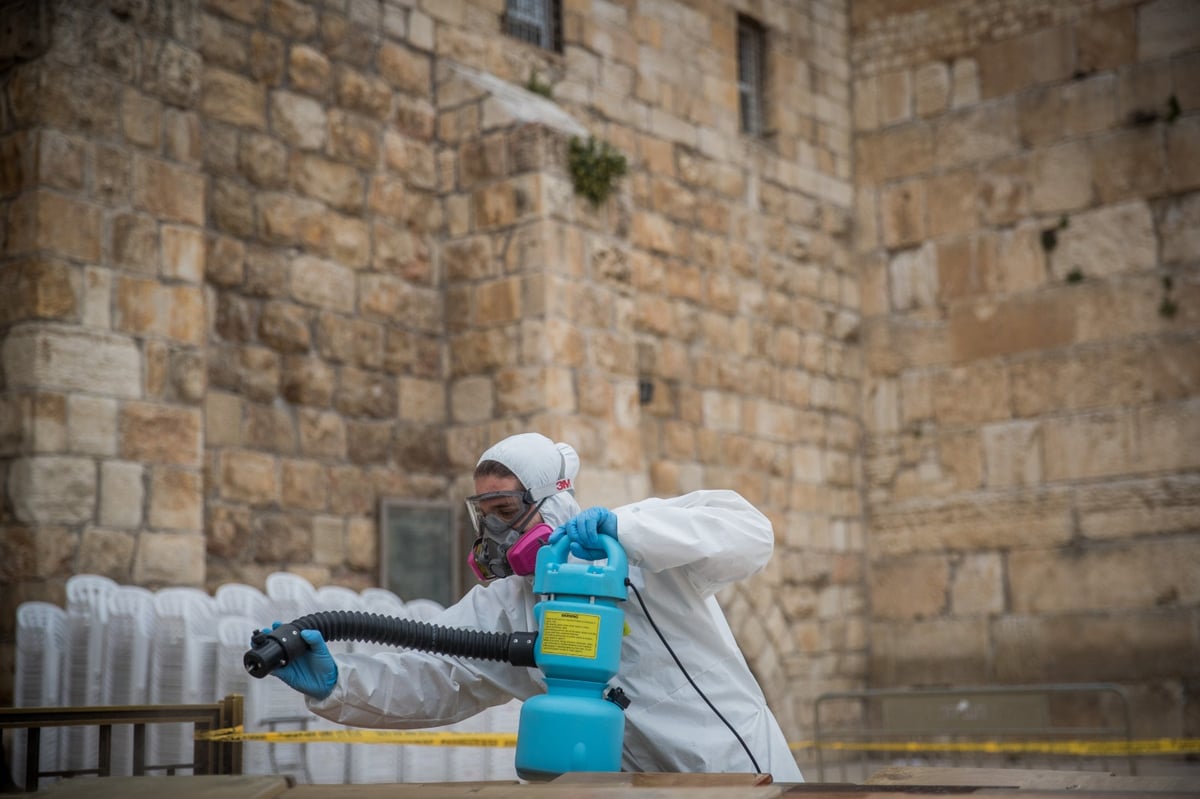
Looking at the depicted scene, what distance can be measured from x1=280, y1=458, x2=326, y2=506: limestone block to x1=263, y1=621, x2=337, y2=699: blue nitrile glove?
14.9 ft

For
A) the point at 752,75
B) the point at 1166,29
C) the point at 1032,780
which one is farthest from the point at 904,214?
the point at 1032,780

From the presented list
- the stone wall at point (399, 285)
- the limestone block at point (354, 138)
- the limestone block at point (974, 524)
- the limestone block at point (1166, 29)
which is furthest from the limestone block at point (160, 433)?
the limestone block at point (1166, 29)

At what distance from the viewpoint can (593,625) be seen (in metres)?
3.13

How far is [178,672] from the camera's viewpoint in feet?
20.0

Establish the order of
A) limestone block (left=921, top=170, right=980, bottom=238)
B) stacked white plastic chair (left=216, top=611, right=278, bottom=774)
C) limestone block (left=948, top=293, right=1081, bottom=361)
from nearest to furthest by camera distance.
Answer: stacked white plastic chair (left=216, top=611, right=278, bottom=774), limestone block (left=948, top=293, right=1081, bottom=361), limestone block (left=921, top=170, right=980, bottom=238)

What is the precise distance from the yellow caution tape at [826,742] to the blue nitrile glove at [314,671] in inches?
37.3

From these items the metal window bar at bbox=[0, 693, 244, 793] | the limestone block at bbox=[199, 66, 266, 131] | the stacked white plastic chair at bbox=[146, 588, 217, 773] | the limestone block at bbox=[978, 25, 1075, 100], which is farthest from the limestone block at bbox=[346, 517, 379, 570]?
the limestone block at bbox=[978, 25, 1075, 100]

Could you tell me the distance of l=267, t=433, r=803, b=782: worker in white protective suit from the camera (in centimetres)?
351

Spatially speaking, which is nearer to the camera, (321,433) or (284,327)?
(284,327)

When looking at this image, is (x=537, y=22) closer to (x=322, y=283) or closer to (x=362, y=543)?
(x=322, y=283)

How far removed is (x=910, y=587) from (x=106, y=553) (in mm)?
6682

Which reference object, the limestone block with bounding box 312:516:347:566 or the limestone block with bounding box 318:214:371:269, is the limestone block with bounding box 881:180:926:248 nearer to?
the limestone block with bounding box 318:214:371:269

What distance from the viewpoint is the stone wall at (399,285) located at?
21.2 ft

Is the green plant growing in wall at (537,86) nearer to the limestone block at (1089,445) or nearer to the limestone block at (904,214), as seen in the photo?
the limestone block at (904,214)
